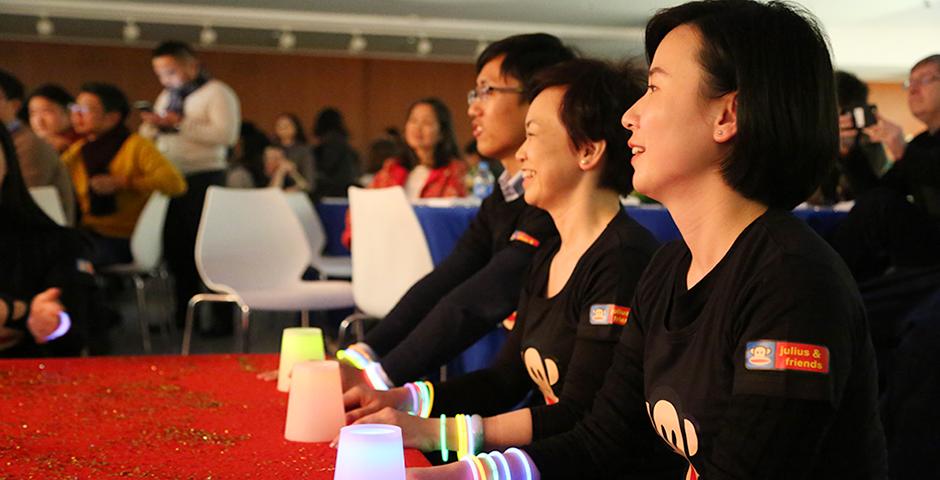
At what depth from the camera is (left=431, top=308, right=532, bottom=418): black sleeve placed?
5.91 ft

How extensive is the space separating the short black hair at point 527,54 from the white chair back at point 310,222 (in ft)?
10.4

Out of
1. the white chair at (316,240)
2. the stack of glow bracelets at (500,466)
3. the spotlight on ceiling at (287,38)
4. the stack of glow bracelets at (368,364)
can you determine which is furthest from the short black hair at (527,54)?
the spotlight on ceiling at (287,38)

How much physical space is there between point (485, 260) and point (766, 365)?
1474 mm

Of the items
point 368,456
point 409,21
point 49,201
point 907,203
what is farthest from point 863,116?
point 409,21

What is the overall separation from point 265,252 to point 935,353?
2.68 m

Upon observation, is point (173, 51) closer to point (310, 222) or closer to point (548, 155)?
point (310, 222)

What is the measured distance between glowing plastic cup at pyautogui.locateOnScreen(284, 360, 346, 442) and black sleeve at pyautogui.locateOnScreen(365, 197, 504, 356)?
3.00 feet

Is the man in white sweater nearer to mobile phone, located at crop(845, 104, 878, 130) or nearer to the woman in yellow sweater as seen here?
the woman in yellow sweater

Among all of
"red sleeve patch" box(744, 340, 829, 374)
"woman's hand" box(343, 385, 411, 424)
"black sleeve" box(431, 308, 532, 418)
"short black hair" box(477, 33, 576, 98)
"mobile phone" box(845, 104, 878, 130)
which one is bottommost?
"black sleeve" box(431, 308, 532, 418)

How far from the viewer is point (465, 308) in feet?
6.95

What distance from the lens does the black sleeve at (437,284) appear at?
2.37 meters

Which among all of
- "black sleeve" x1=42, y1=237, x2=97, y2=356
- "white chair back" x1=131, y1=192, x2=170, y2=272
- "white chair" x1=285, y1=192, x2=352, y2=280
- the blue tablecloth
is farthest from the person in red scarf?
"black sleeve" x1=42, y1=237, x2=97, y2=356

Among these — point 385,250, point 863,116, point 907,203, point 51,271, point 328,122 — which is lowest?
point 328,122

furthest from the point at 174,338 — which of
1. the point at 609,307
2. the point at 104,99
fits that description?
the point at 609,307
